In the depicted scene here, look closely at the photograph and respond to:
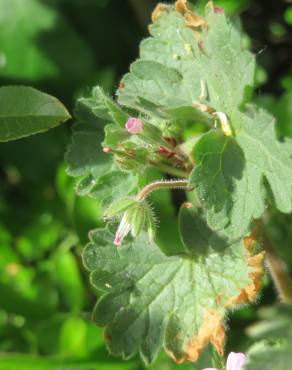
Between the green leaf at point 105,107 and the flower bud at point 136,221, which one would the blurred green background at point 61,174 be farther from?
the green leaf at point 105,107

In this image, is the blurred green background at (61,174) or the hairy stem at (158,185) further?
the blurred green background at (61,174)

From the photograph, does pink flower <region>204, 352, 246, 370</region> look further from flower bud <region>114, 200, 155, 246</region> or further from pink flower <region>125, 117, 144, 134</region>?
pink flower <region>125, 117, 144, 134</region>

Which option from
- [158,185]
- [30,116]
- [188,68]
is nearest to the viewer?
[158,185]

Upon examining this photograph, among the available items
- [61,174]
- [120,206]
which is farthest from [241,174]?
[61,174]

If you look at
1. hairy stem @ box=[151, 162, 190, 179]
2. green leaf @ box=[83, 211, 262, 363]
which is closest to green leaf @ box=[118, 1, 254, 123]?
hairy stem @ box=[151, 162, 190, 179]

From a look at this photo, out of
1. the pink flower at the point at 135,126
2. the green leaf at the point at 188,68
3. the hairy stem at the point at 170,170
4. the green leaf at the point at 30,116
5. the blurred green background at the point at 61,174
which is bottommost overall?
the blurred green background at the point at 61,174

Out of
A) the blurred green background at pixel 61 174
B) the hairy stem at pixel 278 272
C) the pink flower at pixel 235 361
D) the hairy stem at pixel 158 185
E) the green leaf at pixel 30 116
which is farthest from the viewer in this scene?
the blurred green background at pixel 61 174

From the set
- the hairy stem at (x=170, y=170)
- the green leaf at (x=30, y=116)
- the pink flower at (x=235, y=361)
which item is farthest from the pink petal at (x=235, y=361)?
the green leaf at (x=30, y=116)

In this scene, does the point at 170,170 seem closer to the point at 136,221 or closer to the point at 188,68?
the point at 136,221
